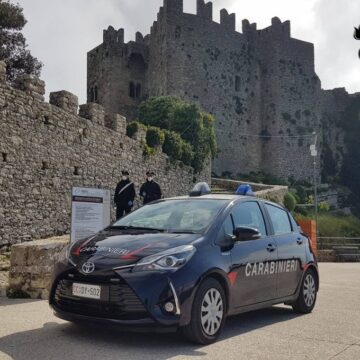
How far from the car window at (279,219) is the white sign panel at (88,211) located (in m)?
3.28

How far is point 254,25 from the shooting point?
159 feet

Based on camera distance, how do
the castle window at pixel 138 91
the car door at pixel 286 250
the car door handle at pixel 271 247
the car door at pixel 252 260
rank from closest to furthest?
the car door at pixel 252 260 < the car door handle at pixel 271 247 < the car door at pixel 286 250 < the castle window at pixel 138 91

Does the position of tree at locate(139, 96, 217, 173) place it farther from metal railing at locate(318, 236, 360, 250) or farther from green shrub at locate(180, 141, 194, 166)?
metal railing at locate(318, 236, 360, 250)

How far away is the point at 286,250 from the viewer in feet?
22.9

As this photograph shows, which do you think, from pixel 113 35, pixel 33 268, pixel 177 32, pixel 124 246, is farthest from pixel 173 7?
pixel 124 246

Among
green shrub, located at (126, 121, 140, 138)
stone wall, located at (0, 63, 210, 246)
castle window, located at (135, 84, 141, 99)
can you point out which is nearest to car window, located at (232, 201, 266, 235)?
stone wall, located at (0, 63, 210, 246)

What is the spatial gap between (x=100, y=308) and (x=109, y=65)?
139 feet

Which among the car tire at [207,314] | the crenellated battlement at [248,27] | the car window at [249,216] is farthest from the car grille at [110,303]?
the crenellated battlement at [248,27]

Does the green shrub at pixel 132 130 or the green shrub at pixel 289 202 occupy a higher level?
the green shrub at pixel 132 130

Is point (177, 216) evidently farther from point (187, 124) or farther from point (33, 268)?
point (187, 124)

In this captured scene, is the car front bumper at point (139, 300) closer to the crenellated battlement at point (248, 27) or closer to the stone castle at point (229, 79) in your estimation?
the stone castle at point (229, 79)

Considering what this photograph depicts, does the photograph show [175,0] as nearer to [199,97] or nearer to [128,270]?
[199,97]

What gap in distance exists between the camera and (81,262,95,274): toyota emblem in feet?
16.9

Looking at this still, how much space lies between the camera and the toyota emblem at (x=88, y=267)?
5.16 meters
